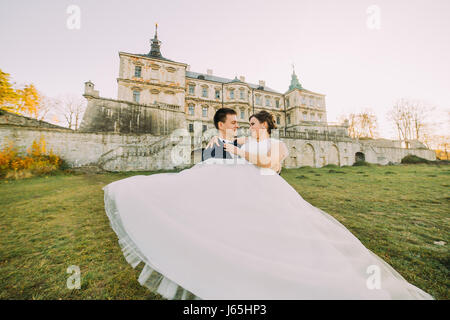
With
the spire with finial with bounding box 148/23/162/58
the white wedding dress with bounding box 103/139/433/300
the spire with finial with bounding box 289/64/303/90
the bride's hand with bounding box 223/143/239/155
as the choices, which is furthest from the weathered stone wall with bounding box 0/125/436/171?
the spire with finial with bounding box 289/64/303/90

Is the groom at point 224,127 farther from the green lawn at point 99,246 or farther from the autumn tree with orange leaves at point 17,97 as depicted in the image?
the autumn tree with orange leaves at point 17,97

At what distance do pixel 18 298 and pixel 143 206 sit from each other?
1.35 metres

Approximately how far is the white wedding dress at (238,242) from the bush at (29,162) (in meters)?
14.1

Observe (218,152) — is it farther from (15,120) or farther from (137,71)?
(137,71)

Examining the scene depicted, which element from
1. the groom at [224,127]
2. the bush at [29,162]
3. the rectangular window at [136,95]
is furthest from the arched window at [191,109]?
the groom at [224,127]

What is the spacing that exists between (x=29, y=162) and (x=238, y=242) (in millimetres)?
17721

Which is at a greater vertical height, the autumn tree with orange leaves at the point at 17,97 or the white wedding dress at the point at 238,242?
the autumn tree with orange leaves at the point at 17,97

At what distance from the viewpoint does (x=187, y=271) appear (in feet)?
5.00

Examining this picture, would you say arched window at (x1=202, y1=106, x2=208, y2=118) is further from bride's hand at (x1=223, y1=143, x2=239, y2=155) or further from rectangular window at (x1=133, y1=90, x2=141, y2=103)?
bride's hand at (x1=223, y1=143, x2=239, y2=155)

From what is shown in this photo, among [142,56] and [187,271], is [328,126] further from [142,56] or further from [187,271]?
[187,271]

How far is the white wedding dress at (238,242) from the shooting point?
1.37 m

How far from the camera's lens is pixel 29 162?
1203 centimetres

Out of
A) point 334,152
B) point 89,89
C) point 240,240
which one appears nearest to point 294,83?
point 334,152

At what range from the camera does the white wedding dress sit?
1.37m
